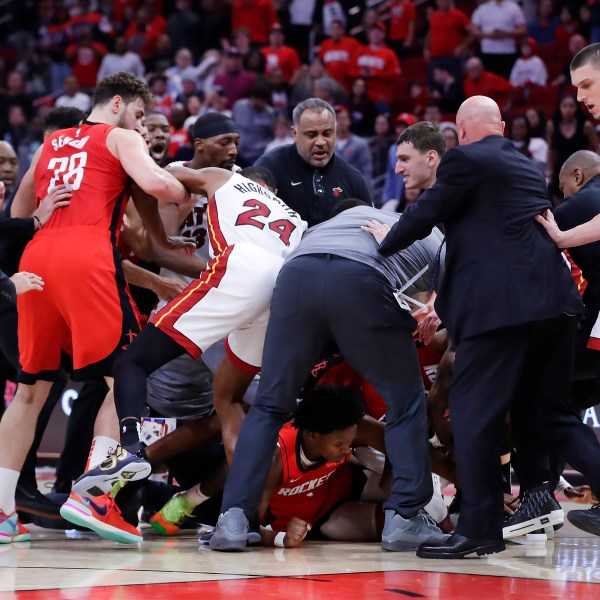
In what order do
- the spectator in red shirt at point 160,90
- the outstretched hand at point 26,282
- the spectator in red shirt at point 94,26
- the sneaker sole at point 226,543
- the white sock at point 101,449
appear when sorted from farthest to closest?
the spectator in red shirt at point 94,26
the spectator in red shirt at point 160,90
the white sock at point 101,449
the outstretched hand at point 26,282
the sneaker sole at point 226,543

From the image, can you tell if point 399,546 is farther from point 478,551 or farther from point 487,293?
point 487,293

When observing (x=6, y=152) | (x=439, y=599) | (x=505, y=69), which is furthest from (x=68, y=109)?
(x=505, y=69)

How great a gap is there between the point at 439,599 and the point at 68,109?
Answer: 4103 millimetres

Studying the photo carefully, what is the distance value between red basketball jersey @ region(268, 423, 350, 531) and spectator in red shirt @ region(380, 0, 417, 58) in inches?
454

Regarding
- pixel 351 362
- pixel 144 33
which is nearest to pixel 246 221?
pixel 351 362

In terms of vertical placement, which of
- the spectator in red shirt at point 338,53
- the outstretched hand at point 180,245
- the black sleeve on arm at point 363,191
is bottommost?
the outstretched hand at point 180,245

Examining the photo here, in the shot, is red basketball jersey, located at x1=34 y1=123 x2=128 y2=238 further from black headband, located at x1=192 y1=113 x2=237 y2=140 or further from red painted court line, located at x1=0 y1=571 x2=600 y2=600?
red painted court line, located at x1=0 y1=571 x2=600 y2=600

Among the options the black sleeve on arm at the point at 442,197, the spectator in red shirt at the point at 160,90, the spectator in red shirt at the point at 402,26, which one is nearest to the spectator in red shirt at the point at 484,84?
the spectator in red shirt at the point at 402,26

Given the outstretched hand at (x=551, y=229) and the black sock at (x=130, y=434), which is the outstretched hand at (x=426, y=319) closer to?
the outstretched hand at (x=551, y=229)

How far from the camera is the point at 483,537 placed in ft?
14.8

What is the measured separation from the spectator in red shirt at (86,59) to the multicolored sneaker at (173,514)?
12465 millimetres

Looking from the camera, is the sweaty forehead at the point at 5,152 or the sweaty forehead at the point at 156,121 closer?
the sweaty forehead at the point at 5,152

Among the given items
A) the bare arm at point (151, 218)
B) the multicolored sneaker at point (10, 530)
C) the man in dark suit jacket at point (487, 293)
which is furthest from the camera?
the bare arm at point (151, 218)

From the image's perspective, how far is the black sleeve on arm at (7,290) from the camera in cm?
489
